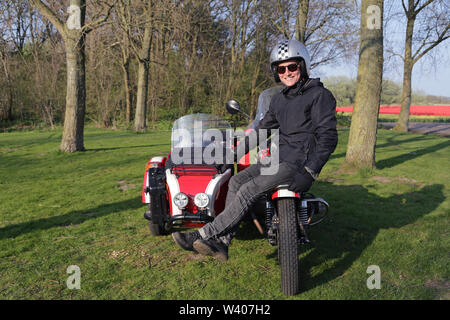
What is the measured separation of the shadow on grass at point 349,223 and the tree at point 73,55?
749 centimetres

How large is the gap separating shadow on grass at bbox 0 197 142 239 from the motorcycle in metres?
1.29

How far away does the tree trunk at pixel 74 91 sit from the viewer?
10.5m

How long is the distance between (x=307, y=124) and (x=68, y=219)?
350 centimetres

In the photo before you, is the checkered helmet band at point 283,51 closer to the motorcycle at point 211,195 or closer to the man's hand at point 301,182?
the motorcycle at point 211,195

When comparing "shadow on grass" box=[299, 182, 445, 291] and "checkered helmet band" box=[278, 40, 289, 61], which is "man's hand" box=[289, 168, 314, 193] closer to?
"shadow on grass" box=[299, 182, 445, 291]

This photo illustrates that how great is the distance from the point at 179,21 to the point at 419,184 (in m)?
7.71

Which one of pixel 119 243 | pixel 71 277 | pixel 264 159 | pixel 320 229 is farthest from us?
pixel 320 229

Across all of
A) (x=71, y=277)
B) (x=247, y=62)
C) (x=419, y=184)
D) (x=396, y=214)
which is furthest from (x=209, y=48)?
(x=71, y=277)

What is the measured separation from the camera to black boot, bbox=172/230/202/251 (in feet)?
10.2

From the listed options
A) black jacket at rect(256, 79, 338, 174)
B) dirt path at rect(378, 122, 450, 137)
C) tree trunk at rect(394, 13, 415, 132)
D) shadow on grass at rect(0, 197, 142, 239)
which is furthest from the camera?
dirt path at rect(378, 122, 450, 137)

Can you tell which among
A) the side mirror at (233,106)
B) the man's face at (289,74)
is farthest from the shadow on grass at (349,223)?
the man's face at (289,74)

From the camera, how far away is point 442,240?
13.5ft

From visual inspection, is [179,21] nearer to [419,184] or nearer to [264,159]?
[419,184]

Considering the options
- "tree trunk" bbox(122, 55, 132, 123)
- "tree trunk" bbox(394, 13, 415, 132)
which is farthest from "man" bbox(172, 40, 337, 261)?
"tree trunk" bbox(122, 55, 132, 123)
